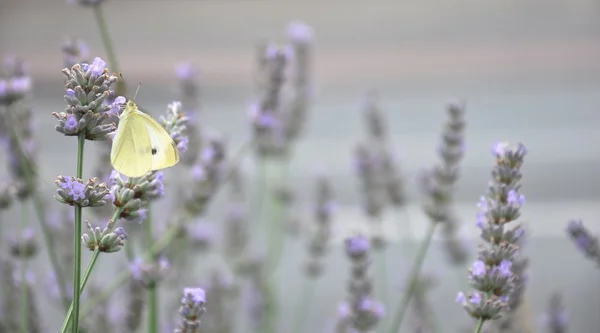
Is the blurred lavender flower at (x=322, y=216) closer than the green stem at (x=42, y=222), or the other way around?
the green stem at (x=42, y=222)

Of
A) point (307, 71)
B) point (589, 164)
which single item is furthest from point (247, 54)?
point (307, 71)

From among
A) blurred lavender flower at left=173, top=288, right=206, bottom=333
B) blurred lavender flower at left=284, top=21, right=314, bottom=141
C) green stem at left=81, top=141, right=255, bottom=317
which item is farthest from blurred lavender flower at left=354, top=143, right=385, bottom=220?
blurred lavender flower at left=173, top=288, right=206, bottom=333

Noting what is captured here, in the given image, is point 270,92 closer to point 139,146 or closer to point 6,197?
point 6,197

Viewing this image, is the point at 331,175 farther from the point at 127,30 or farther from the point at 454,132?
the point at 127,30

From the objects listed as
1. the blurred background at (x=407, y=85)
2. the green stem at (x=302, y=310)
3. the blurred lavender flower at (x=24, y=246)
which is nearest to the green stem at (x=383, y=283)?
the blurred background at (x=407, y=85)

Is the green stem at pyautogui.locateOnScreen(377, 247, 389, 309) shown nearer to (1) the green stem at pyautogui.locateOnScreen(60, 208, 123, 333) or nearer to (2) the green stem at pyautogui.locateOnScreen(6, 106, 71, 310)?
(2) the green stem at pyautogui.locateOnScreen(6, 106, 71, 310)

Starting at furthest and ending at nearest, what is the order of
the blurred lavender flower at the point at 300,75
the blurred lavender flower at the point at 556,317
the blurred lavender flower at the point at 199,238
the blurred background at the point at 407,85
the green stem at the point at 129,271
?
the blurred background at the point at 407,85 < the blurred lavender flower at the point at 300,75 < the blurred lavender flower at the point at 199,238 < the blurred lavender flower at the point at 556,317 < the green stem at the point at 129,271

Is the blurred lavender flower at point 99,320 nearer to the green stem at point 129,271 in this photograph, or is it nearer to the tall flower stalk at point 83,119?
the green stem at point 129,271
